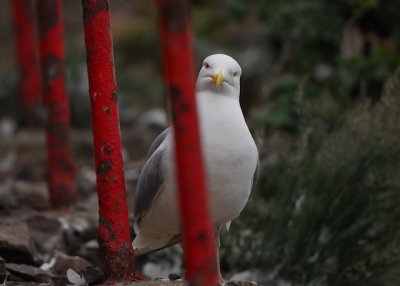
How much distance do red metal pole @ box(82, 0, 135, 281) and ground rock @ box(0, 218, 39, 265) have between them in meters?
0.74

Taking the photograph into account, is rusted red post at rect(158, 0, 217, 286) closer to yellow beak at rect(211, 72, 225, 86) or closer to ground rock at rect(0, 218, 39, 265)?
yellow beak at rect(211, 72, 225, 86)

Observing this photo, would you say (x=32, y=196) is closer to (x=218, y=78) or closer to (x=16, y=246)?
(x=16, y=246)

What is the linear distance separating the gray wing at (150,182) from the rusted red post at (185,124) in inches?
47.1

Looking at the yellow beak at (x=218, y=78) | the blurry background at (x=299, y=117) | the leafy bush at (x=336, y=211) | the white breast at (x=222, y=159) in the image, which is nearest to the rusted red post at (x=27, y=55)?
the blurry background at (x=299, y=117)

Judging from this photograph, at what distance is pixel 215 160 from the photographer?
10.9ft

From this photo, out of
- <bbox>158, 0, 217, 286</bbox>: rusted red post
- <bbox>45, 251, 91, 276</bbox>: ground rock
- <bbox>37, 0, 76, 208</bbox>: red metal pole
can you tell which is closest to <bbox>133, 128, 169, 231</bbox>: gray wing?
<bbox>45, 251, 91, 276</bbox>: ground rock

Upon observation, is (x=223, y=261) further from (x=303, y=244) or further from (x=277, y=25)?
(x=277, y=25)

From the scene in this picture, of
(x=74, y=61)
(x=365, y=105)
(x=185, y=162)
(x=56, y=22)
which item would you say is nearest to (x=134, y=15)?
(x=74, y=61)

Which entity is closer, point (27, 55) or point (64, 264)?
point (64, 264)

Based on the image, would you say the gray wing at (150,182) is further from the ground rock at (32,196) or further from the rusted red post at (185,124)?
the ground rock at (32,196)

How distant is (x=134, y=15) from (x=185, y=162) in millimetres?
10205

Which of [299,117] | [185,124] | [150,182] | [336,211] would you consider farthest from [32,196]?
[185,124]

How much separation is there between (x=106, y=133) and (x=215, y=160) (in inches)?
15.1

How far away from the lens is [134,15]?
12.3 meters
